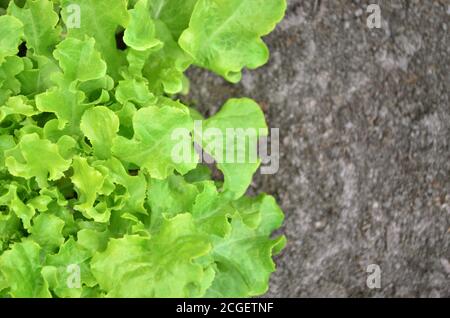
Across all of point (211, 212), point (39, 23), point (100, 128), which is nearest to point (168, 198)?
point (211, 212)

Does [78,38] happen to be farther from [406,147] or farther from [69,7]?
[406,147]

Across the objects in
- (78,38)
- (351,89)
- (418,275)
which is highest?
(78,38)

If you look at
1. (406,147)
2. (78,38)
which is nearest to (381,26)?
(406,147)

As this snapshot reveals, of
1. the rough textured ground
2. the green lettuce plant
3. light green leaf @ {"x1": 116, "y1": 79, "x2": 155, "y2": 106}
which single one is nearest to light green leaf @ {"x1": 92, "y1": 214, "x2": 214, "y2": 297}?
the green lettuce plant

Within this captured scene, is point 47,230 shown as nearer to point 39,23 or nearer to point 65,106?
point 65,106

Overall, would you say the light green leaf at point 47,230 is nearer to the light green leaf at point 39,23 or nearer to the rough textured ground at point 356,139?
the light green leaf at point 39,23

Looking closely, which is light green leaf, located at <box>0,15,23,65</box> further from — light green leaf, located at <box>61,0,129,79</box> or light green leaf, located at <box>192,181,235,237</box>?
light green leaf, located at <box>192,181,235,237</box>

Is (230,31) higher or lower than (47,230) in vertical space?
higher

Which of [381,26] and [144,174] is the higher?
[381,26]
